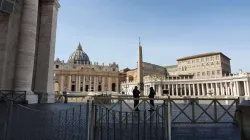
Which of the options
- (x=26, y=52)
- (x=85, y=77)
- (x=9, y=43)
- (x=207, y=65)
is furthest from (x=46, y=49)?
(x=85, y=77)

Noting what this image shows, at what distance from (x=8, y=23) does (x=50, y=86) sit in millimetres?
7072

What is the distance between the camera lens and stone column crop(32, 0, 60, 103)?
18.4m

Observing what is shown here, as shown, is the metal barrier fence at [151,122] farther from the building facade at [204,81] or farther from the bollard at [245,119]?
the building facade at [204,81]

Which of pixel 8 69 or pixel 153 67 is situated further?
pixel 153 67

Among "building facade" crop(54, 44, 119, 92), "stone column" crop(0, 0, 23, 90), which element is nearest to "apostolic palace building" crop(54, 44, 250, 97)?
"building facade" crop(54, 44, 119, 92)

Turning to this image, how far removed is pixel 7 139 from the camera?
5.02m

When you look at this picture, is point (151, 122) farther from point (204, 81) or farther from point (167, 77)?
point (167, 77)

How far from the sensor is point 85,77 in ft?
365

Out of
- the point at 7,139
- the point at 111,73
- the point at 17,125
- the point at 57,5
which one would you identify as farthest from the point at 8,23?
the point at 111,73

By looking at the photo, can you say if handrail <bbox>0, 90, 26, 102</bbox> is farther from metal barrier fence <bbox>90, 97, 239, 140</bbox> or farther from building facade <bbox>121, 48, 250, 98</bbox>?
building facade <bbox>121, 48, 250, 98</bbox>

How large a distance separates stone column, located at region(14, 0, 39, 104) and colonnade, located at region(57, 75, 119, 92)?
95158 millimetres

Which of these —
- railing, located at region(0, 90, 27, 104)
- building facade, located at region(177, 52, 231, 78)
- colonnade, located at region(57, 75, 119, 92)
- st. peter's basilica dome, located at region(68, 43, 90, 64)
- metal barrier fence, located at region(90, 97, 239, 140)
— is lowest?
metal barrier fence, located at region(90, 97, 239, 140)

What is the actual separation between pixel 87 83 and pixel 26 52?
98131 mm

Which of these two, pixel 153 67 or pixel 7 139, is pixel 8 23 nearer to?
pixel 7 139
